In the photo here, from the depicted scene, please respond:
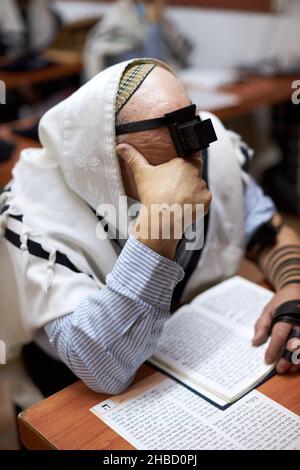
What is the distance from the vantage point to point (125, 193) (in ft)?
3.52

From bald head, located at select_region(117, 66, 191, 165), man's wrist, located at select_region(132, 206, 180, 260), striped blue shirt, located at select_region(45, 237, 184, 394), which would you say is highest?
bald head, located at select_region(117, 66, 191, 165)

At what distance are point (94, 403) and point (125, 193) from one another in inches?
15.6

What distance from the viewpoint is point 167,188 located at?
37.8 inches

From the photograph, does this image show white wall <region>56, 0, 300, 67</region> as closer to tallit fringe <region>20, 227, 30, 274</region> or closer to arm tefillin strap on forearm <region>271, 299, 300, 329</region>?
arm tefillin strap on forearm <region>271, 299, 300, 329</region>

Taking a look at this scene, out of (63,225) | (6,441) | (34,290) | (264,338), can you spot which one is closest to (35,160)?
(63,225)

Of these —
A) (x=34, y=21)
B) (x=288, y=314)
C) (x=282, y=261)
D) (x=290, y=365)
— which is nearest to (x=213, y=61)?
(x=34, y=21)

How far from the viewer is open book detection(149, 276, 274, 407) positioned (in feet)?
3.30

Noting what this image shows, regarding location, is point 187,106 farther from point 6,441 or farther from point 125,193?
point 6,441

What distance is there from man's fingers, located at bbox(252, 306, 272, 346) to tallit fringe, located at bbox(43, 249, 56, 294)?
43cm

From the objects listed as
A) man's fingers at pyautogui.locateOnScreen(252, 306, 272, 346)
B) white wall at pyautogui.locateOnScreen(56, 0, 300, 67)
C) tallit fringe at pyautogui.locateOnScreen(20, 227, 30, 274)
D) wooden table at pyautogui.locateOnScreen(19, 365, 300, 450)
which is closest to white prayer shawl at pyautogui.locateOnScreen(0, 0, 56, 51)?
white wall at pyautogui.locateOnScreen(56, 0, 300, 67)

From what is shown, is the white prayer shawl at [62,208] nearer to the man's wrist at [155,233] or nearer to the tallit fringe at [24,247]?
the tallit fringe at [24,247]

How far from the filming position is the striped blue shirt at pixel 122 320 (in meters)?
0.96

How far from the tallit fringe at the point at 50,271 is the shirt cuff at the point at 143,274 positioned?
0.14m
